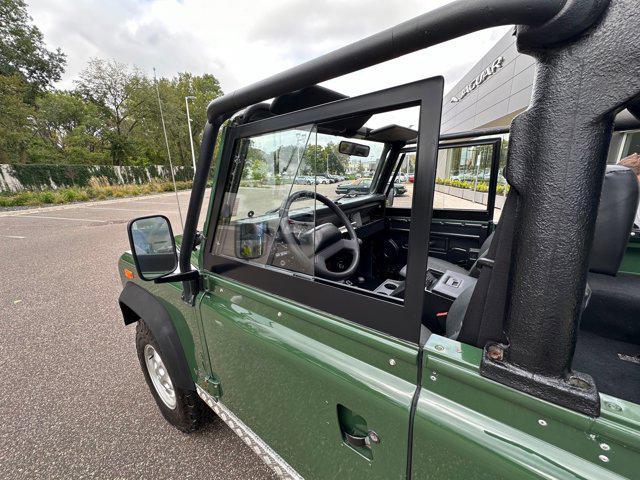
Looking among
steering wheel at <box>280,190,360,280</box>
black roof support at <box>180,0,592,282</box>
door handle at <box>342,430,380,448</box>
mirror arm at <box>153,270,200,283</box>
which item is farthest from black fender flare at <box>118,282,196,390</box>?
black roof support at <box>180,0,592,282</box>

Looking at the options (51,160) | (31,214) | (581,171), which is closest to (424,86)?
(581,171)

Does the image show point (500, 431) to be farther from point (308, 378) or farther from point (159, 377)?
point (159, 377)

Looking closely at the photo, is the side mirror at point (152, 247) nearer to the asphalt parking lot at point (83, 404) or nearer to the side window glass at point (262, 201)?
the side window glass at point (262, 201)

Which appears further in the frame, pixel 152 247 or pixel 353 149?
pixel 353 149

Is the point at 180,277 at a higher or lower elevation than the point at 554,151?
lower

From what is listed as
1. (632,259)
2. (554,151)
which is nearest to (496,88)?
(632,259)

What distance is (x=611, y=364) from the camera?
1.23 m

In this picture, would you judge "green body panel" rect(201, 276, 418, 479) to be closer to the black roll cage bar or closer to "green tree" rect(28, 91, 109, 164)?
the black roll cage bar

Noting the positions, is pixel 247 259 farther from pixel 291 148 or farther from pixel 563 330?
pixel 563 330

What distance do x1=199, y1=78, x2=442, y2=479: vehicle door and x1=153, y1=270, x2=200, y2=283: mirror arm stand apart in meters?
0.07

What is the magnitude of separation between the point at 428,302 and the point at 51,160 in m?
35.4

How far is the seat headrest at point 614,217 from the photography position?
3.80ft

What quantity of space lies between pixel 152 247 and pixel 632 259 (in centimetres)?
284

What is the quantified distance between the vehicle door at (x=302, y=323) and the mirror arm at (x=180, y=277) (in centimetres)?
7
